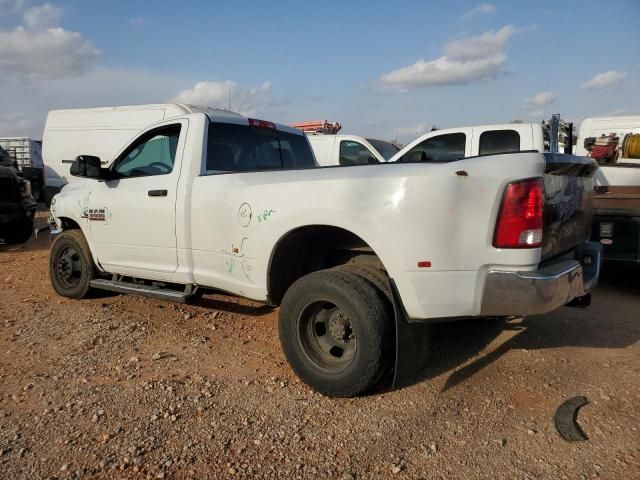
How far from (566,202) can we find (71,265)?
15.9 feet

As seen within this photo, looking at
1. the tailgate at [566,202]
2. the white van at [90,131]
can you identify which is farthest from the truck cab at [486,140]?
the white van at [90,131]

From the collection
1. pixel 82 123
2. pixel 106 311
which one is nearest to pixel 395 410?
pixel 106 311

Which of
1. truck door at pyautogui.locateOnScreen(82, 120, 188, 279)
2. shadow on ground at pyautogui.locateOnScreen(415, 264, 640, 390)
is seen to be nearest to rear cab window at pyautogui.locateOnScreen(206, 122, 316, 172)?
truck door at pyautogui.locateOnScreen(82, 120, 188, 279)

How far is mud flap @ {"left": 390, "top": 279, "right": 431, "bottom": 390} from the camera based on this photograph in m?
3.06

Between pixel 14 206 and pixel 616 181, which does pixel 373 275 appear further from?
pixel 14 206

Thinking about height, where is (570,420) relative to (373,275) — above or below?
below

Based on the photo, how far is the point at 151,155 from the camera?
4.83 m

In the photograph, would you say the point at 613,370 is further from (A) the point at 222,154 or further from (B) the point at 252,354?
(A) the point at 222,154

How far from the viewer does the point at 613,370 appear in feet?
12.3

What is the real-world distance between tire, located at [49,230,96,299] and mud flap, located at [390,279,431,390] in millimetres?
3599

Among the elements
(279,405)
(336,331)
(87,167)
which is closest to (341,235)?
(336,331)

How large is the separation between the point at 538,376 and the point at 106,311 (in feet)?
13.1

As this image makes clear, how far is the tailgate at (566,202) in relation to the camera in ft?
9.53

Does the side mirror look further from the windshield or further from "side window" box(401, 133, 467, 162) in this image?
the windshield
